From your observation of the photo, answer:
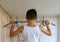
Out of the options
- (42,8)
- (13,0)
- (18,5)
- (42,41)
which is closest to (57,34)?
(42,41)

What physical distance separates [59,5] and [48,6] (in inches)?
8.6

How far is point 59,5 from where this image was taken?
2.89 meters

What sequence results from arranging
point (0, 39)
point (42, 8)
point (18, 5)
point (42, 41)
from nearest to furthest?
point (0, 39)
point (18, 5)
point (42, 8)
point (42, 41)

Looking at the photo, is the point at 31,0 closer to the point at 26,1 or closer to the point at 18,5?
the point at 26,1

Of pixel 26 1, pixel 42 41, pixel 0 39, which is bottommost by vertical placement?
pixel 42 41

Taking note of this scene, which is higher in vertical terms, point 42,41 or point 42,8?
point 42,8

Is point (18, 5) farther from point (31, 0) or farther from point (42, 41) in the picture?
point (42, 41)

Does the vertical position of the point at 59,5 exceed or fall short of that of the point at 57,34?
it exceeds it

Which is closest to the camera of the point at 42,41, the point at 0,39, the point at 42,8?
the point at 0,39

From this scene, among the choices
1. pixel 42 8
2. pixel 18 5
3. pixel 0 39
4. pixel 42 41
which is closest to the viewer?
pixel 0 39

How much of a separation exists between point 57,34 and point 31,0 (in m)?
1.47

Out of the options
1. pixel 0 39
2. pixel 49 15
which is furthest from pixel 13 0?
pixel 49 15

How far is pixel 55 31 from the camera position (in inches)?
145

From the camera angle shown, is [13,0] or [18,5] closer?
[13,0]
